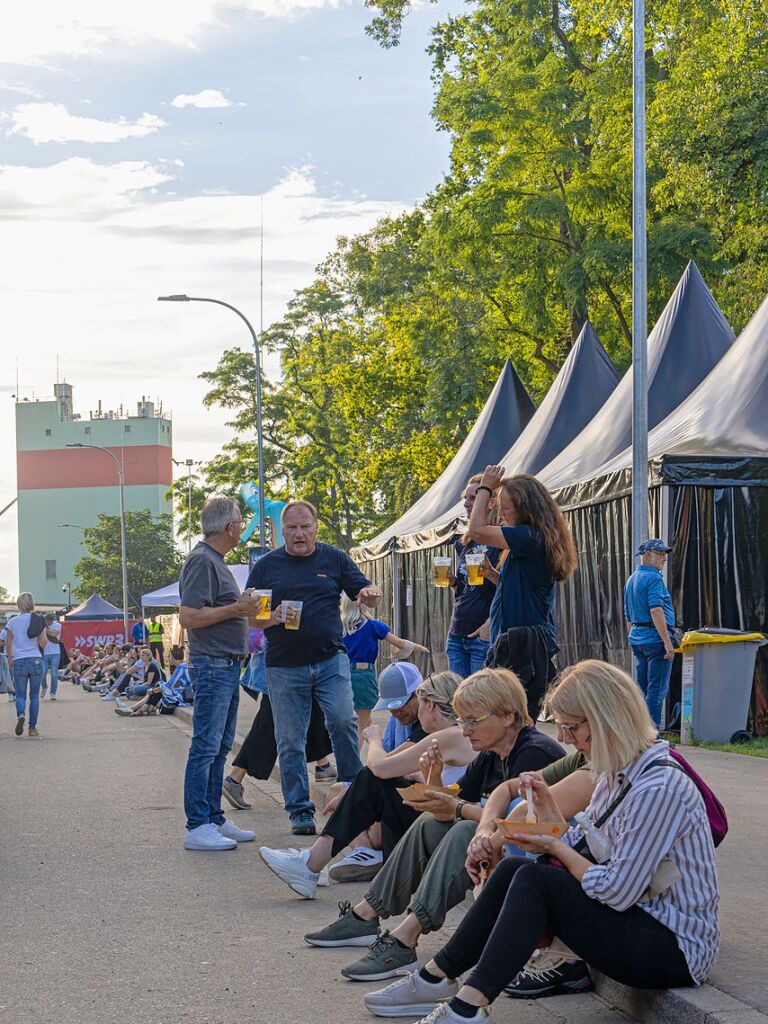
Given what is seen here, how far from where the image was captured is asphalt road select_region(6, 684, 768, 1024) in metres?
5.41

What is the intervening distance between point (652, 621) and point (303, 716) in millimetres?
4998

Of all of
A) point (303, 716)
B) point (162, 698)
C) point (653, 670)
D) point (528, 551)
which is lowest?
point (162, 698)

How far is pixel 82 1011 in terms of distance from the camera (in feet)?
17.6

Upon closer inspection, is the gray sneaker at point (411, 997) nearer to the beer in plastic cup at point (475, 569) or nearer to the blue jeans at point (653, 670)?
the beer in plastic cup at point (475, 569)

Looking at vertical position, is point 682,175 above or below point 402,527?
above

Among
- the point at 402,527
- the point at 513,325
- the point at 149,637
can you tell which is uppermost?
the point at 513,325

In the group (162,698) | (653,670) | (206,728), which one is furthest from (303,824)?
(162,698)

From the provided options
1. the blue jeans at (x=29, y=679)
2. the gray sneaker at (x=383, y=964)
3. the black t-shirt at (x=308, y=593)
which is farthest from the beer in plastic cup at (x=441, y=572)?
the blue jeans at (x=29, y=679)

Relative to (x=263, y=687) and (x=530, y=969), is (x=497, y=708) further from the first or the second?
(x=263, y=687)

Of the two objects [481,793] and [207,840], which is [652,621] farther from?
[481,793]

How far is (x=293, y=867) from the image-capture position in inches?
288

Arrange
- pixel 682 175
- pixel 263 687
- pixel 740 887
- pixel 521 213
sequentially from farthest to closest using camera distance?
pixel 521 213
pixel 682 175
pixel 263 687
pixel 740 887

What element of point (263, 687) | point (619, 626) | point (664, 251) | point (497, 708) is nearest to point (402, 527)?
point (664, 251)

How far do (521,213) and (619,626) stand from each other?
57.8 ft
